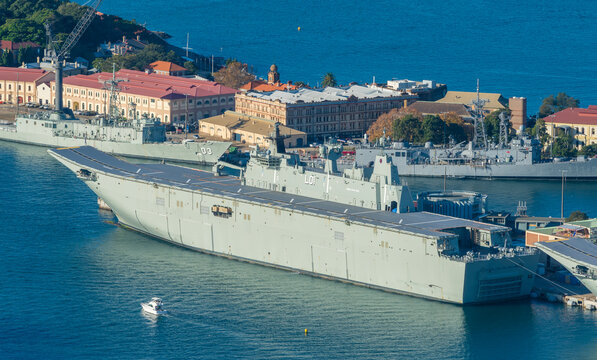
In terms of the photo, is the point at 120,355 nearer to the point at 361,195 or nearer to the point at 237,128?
the point at 361,195

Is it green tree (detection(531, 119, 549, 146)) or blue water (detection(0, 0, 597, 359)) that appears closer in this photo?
blue water (detection(0, 0, 597, 359))

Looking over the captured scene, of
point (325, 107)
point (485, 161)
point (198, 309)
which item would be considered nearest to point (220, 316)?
point (198, 309)

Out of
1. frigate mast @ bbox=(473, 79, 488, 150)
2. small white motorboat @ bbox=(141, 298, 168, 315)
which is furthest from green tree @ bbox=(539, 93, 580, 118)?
small white motorboat @ bbox=(141, 298, 168, 315)

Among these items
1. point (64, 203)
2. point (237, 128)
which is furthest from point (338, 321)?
point (237, 128)

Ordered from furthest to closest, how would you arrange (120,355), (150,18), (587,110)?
(150,18)
(587,110)
(120,355)

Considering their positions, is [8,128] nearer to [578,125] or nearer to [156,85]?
[156,85]

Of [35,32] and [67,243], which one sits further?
[35,32]

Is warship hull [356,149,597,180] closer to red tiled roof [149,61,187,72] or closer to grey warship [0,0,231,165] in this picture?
grey warship [0,0,231,165]
